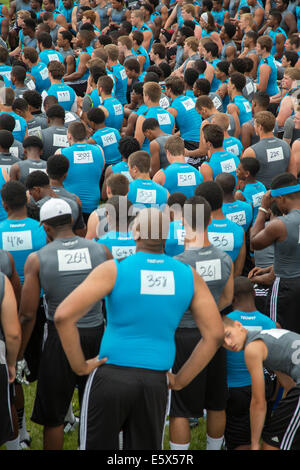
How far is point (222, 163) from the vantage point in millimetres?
6926

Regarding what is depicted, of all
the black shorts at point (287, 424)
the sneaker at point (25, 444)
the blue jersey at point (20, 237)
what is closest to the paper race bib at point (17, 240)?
the blue jersey at point (20, 237)

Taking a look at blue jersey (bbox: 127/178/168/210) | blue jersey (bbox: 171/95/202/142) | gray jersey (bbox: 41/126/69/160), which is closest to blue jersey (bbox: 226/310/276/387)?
blue jersey (bbox: 127/178/168/210)

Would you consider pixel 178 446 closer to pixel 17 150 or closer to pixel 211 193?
pixel 211 193

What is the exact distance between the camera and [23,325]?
4.23 m

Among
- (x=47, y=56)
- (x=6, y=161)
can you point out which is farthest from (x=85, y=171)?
(x=47, y=56)

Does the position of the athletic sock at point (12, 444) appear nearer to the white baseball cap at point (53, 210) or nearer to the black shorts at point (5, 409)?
the black shorts at point (5, 409)

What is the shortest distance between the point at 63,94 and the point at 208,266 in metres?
5.98

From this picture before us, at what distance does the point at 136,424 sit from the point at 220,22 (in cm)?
1413

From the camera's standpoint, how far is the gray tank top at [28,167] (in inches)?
253

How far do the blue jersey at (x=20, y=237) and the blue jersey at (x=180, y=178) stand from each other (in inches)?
81.2

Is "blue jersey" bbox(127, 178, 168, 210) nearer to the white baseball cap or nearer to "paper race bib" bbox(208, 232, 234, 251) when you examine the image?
"paper race bib" bbox(208, 232, 234, 251)

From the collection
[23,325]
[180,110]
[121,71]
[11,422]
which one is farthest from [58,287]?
[121,71]

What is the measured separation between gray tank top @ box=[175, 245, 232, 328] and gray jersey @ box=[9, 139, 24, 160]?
136 inches

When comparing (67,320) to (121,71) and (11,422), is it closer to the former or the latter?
(11,422)
